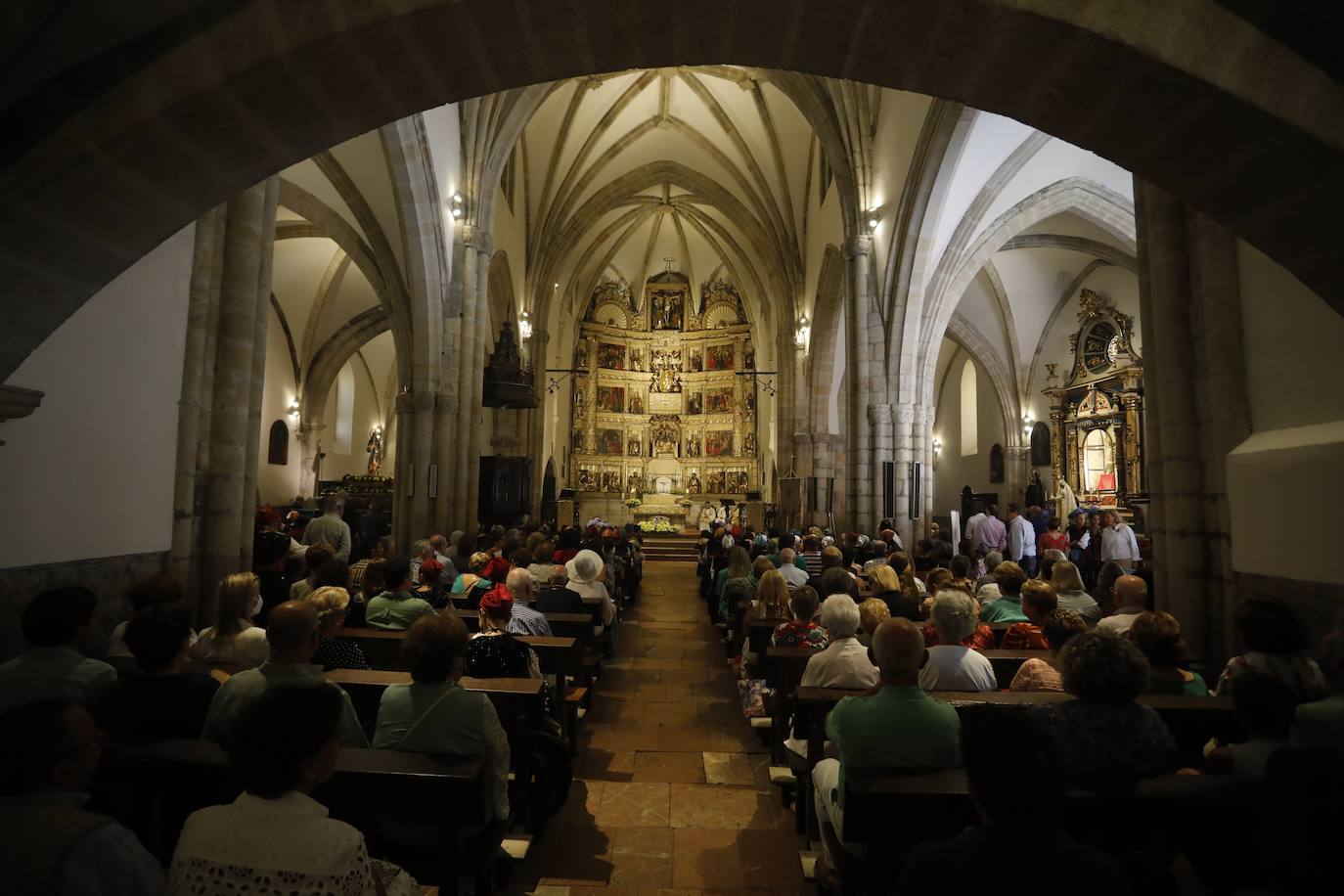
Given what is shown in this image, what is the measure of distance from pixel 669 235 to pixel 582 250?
4.48 meters

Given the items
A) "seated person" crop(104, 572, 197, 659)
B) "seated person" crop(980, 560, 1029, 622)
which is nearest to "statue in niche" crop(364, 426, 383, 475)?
"seated person" crop(104, 572, 197, 659)

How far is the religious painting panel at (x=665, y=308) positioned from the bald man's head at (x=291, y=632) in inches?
1103

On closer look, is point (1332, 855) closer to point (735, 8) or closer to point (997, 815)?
point (997, 815)

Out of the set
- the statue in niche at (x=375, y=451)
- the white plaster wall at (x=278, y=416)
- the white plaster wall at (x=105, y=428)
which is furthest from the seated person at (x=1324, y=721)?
the statue in niche at (x=375, y=451)

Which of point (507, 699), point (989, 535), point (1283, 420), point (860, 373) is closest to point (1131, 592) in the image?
point (1283, 420)

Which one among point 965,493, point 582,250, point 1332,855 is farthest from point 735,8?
point 582,250

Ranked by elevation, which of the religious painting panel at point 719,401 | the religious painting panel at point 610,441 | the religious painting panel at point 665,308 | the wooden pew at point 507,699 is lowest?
the wooden pew at point 507,699

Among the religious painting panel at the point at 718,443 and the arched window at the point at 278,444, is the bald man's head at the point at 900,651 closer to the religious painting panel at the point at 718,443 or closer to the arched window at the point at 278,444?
the arched window at the point at 278,444

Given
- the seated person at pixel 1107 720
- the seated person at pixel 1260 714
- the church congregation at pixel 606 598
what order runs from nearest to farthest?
the church congregation at pixel 606 598
the seated person at pixel 1260 714
the seated person at pixel 1107 720

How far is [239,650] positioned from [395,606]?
1.19 metres

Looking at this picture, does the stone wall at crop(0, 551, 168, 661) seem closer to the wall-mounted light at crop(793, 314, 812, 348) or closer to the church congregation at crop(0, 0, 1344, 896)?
the church congregation at crop(0, 0, 1344, 896)

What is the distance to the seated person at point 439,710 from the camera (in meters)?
2.58

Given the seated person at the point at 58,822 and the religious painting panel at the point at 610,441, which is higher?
the religious painting panel at the point at 610,441

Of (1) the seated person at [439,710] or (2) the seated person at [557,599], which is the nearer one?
(1) the seated person at [439,710]
